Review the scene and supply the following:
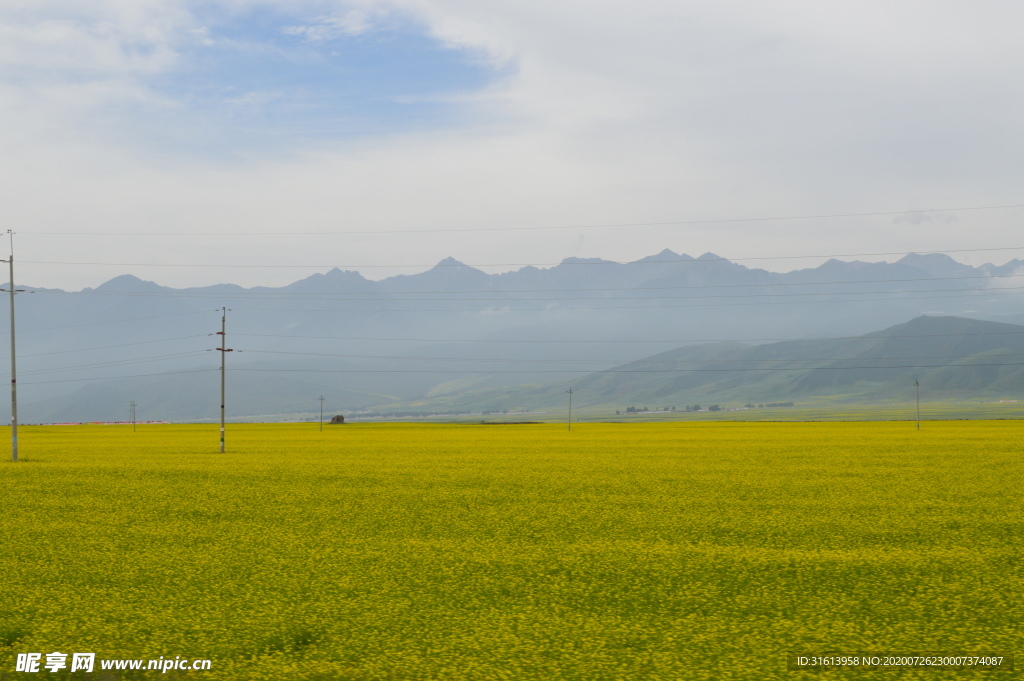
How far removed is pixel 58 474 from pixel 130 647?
3322cm

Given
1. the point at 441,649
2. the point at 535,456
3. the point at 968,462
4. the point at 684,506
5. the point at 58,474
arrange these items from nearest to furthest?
1. the point at 441,649
2. the point at 684,506
3. the point at 58,474
4. the point at 968,462
5. the point at 535,456

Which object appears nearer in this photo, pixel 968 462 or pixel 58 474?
pixel 58 474

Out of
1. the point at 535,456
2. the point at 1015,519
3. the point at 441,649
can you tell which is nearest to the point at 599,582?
the point at 441,649

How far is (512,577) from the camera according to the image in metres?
17.1

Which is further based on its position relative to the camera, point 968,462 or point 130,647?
point 968,462

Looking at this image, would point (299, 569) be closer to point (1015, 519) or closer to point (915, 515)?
point (915, 515)

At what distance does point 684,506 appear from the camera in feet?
90.6

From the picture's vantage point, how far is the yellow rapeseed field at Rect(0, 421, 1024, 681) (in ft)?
42.2

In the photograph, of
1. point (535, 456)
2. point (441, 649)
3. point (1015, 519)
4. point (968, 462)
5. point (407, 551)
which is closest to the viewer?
point (441, 649)

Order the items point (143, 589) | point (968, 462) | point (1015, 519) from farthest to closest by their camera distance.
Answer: point (968, 462) → point (1015, 519) → point (143, 589)

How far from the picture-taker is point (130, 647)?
43.2 ft

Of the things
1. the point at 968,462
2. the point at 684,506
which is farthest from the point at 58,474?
the point at 968,462

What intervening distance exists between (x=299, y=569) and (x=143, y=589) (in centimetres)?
302

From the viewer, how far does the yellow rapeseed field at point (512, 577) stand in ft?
42.2
